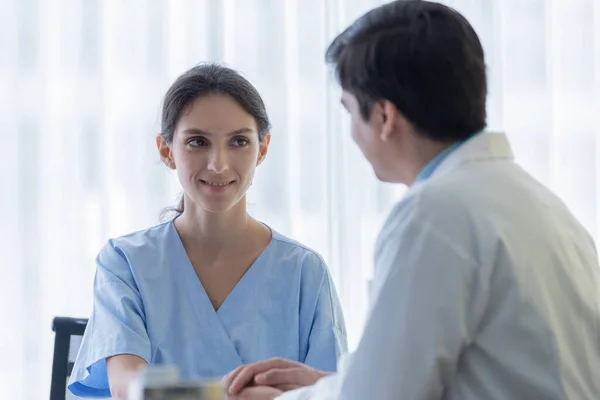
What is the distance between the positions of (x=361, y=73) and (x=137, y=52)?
5.20 feet

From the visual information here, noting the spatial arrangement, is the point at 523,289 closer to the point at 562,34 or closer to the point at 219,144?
the point at 219,144

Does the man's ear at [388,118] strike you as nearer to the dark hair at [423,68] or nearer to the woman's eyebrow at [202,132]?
the dark hair at [423,68]

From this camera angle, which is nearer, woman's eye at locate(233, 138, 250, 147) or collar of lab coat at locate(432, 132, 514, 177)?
collar of lab coat at locate(432, 132, 514, 177)

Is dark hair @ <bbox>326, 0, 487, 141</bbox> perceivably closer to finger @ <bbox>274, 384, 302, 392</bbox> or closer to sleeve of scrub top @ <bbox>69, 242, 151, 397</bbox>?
finger @ <bbox>274, 384, 302, 392</bbox>

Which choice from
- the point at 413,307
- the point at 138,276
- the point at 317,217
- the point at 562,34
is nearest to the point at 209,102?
the point at 138,276

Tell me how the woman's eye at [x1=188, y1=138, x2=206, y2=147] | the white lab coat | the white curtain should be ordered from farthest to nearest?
the white curtain, the woman's eye at [x1=188, y1=138, x2=206, y2=147], the white lab coat

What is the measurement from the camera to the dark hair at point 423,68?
1060 millimetres

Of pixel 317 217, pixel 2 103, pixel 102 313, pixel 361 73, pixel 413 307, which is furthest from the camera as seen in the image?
pixel 317 217

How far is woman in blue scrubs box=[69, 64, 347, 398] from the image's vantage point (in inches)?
64.0

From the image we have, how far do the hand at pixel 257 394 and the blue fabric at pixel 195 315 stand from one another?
11.9 inches

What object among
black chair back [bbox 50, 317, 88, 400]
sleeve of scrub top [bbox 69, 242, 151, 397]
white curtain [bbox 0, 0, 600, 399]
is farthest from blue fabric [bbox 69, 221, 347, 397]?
white curtain [bbox 0, 0, 600, 399]

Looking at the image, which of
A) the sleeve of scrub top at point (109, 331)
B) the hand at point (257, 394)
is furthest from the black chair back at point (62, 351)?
the hand at point (257, 394)

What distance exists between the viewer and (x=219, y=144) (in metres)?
1.67

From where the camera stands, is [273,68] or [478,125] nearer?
[478,125]
